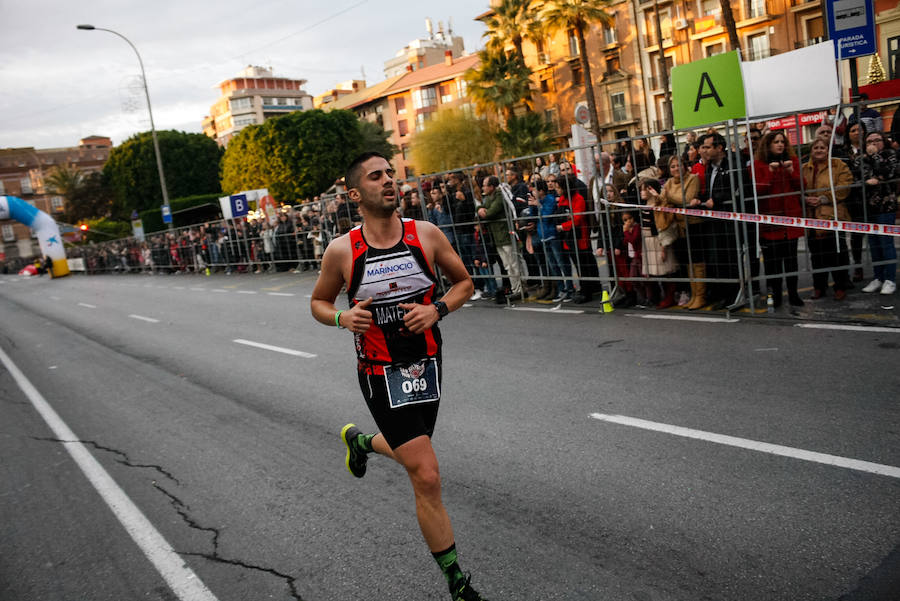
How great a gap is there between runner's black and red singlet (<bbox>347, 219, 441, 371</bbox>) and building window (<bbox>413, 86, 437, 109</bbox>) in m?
81.3

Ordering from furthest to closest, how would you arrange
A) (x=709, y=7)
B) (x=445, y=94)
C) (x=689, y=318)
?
1. (x=445, y=94)
2. (x=709, y=7)
3. (x=689, y=318)

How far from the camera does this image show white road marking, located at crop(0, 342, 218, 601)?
3820mm

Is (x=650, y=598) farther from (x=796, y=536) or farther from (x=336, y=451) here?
(x=336, y=451)

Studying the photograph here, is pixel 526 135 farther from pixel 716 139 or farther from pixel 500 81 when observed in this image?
→ pixel 716 139

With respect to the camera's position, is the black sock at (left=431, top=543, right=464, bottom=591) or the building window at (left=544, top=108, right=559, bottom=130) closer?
the black sock at (left=431, top=543, right=464, bottom=591)

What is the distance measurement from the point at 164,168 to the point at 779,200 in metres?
72.0

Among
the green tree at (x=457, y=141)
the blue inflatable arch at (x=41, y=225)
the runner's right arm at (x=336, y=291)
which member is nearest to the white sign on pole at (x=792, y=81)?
the runner's right arm at (x=336, y=291)

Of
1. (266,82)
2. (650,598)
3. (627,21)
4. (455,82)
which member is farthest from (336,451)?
(266,82)

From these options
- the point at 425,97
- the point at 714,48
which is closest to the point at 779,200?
the point at 714,48

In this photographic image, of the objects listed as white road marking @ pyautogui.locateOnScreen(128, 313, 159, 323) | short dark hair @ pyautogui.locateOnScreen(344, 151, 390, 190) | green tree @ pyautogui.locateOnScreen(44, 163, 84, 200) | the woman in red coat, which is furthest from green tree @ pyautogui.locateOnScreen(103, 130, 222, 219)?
short dark hair @ pyautogui.locateOnScreen(344, 151, 390, 190)

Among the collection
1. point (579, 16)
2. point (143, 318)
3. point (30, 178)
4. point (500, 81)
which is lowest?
point (143, 318)

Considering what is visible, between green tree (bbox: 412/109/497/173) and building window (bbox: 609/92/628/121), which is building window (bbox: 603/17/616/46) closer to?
building window (bbox: 609/92/628/121)

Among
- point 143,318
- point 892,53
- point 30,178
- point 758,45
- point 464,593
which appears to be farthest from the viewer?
point 30,178

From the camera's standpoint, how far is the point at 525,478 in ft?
15.3
